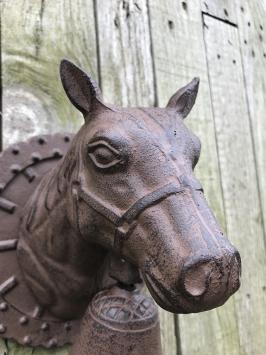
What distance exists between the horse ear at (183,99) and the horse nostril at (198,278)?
7.6 inches

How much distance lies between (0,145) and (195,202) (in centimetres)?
33

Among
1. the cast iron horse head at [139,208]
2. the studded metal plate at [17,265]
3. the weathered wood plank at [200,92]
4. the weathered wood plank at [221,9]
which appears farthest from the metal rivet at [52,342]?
the weathered wood plank at [221,9]

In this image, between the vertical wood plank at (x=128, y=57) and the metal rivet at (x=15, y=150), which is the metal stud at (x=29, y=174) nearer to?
the metal rivet at (x=15, y=150)

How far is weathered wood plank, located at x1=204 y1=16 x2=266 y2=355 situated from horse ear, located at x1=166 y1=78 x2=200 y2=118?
1.09ft

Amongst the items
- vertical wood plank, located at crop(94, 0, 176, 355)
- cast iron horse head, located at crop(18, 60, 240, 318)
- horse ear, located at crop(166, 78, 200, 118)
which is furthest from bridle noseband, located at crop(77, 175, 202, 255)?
vertical wood plank, located at crop(94, 0, 176, 355)

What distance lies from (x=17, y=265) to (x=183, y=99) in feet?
0.97

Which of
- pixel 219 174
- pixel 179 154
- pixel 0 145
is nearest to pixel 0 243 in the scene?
pixel 0 145

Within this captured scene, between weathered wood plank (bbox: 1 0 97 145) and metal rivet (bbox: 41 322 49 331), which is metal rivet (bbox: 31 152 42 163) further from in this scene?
metal rivet (bbox: 41 322 49 331)

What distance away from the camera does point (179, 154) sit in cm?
44

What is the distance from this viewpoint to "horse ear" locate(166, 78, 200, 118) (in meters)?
0.50

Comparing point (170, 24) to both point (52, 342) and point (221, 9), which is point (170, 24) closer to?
point (221, 9)

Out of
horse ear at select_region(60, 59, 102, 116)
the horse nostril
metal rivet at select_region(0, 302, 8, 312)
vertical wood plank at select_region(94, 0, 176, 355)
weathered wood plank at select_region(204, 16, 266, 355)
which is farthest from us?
weathered wood plank at select_region(204, 16, 266, 355)

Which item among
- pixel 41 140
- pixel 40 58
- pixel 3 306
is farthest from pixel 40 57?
pixel 3 306

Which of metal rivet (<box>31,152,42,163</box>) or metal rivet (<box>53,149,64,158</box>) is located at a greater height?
metal rivet (<box>53,149,64,158</box>)
